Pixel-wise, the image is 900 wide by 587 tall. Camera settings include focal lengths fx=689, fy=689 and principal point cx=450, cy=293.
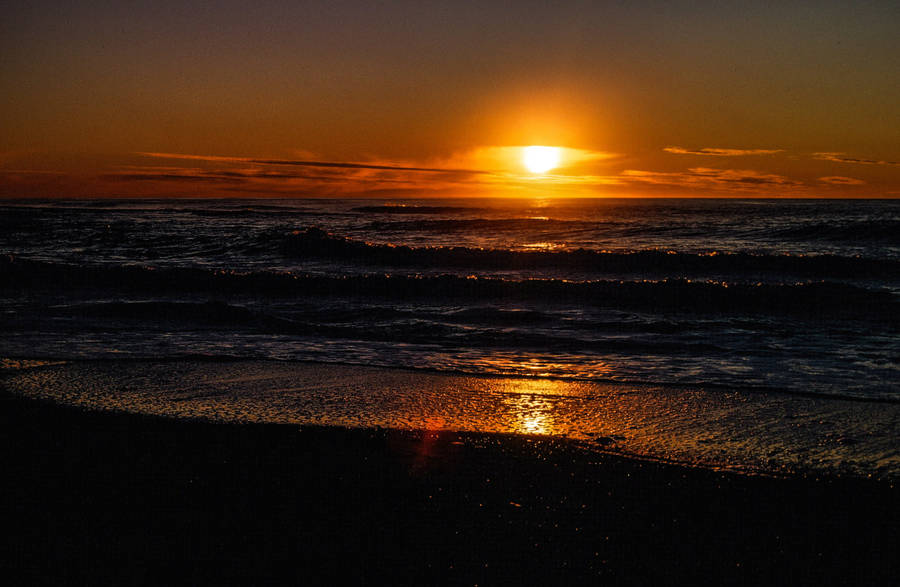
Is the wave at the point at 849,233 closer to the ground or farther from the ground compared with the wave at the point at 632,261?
farther from the ground

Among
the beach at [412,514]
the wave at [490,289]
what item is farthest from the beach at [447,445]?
the wave at [490,289]

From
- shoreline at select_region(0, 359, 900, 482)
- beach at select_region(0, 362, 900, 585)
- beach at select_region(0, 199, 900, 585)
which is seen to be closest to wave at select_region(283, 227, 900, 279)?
beach at select_region(0, 199, 900, 585)

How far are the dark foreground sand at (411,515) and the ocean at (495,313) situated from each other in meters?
0.92

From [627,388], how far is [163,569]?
4316mm

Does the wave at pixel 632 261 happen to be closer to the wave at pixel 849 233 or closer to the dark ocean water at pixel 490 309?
the dark ocean water at pixel 490 309

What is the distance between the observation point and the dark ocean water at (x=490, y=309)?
299 inches

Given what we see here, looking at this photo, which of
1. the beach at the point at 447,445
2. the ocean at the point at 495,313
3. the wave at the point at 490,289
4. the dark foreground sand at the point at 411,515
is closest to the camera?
the dark foreground sand at the point at 411,515

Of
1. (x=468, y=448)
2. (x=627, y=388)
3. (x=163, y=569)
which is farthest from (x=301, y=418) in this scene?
(x=627, y=388)

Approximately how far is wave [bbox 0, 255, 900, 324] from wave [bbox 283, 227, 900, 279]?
13.6 feet

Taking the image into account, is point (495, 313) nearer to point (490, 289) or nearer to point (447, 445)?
point (490, 289)

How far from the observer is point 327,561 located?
2961mm

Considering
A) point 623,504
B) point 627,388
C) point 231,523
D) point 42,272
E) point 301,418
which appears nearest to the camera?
point 231,523

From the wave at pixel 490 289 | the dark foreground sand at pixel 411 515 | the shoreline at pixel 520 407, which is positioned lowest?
the wave at pixel 490 289

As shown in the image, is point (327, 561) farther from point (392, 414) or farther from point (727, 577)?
point (392, 414)
